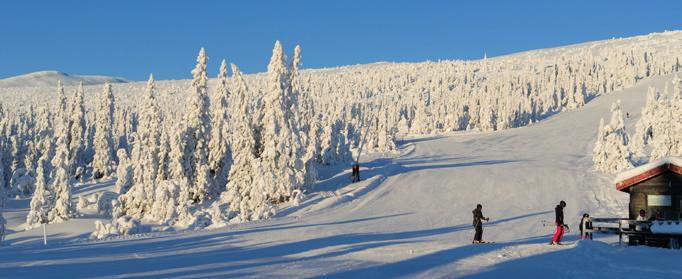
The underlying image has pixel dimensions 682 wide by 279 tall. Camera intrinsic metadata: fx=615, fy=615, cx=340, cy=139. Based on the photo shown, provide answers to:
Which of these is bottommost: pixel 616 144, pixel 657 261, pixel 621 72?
pixel 657 261

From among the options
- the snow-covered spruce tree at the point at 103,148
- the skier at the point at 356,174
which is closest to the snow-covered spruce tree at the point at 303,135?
the skier at the point at 356,174

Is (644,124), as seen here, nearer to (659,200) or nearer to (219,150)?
(219,150)

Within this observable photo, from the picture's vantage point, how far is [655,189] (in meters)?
21.9

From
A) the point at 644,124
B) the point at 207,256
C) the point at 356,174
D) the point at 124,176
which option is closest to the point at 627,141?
the point at 356,174

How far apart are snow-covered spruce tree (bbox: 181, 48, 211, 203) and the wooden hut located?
100 ft

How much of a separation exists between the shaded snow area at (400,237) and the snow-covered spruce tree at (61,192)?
3.79 feet

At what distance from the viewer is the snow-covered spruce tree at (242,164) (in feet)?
122

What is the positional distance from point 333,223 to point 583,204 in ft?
47.0

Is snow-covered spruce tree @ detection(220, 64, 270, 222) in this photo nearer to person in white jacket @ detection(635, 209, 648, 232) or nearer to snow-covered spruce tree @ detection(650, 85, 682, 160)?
person in white jacket @ detection(635, 209, 648, 232)

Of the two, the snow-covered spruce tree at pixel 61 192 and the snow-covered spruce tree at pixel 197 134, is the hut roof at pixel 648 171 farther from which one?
the snow-covered spruce tree at pixel 61 192

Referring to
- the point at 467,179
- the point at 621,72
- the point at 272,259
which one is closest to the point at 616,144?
the point at 467,179

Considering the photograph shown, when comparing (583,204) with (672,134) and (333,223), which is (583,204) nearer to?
(333,223)

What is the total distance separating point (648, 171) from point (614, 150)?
24.4 metres

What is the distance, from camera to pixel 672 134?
→ 47062mm
